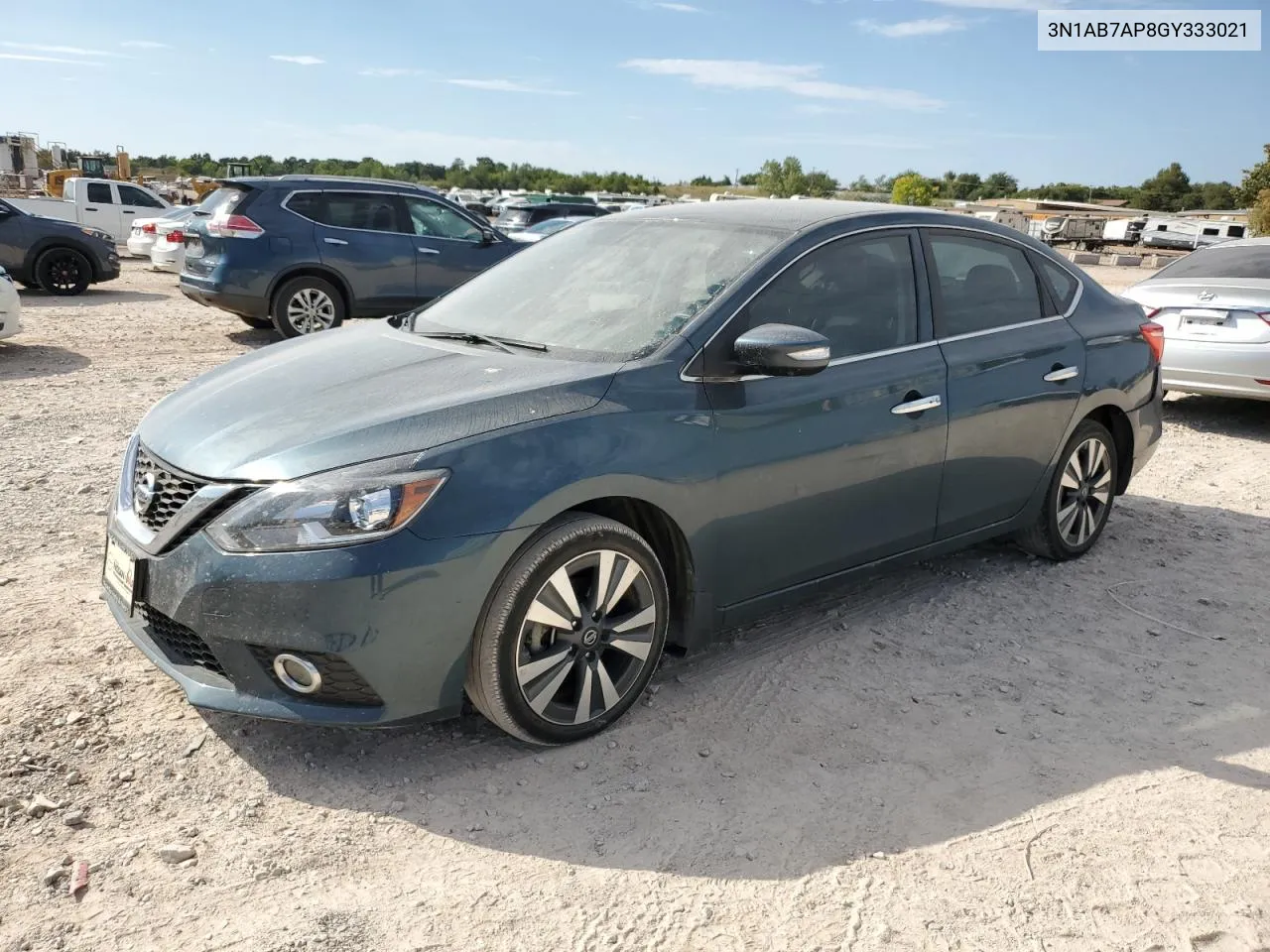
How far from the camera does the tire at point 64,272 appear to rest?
15.0 m

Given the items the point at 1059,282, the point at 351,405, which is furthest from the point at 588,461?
the point at 1059,282

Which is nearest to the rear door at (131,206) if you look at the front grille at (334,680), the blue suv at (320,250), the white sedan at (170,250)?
the white sedan at (170,250)

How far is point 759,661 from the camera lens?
4.21 m

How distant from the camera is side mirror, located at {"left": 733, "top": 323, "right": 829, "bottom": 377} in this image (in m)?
3.56

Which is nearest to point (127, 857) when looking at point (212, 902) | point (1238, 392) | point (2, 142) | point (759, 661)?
point (212, 902)

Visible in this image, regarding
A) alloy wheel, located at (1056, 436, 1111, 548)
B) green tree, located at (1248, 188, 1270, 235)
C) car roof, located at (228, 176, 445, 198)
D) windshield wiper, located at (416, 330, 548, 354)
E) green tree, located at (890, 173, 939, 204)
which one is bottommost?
alloy wheel, located at (1056, 436, 1111, 548)

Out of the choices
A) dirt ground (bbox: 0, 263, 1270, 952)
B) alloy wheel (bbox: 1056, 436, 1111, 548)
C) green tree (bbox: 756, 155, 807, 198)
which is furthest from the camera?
green tree (bbox: 756, 155, 807, 198)

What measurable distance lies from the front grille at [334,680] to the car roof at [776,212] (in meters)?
2.28

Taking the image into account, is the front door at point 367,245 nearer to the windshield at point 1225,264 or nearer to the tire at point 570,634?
the windshield at point 1225,264

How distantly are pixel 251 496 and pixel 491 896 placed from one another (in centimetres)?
126

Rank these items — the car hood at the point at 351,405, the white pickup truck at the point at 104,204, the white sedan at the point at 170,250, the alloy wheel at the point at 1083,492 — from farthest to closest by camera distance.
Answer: the white pickup truck at the point at 104,204, the white sedan at the point at 170,250, the alloy wheel at the point at 1083,492, the car hood at the point at 351,405

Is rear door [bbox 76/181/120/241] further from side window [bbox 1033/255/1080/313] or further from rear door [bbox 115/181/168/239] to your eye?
side window [bbox 1033/255/1080/313]

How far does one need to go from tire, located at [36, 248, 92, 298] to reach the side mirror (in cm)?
1419

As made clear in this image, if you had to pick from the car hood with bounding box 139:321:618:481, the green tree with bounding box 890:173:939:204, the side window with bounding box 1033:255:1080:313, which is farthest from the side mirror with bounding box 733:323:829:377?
the green tree with bounding box 890:173:939:204
